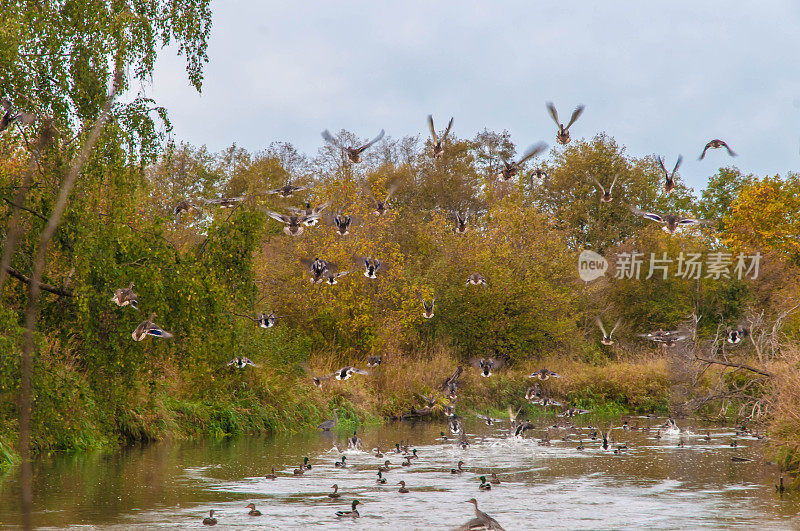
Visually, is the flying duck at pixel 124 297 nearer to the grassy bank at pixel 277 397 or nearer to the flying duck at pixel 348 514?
the grassy bank at pixel 277 397

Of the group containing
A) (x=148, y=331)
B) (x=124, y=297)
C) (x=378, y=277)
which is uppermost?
(x=378, y=277)

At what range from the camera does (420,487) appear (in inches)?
620

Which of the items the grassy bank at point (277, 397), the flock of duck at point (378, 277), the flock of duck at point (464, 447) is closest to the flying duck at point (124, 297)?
the flock of duck at point (378, 277)

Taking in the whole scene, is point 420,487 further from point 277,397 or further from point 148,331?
point 277,397

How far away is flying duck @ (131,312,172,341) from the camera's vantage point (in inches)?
540

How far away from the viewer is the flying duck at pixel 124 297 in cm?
1381

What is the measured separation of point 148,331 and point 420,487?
5494 mm

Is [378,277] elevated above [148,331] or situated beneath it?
elevated above

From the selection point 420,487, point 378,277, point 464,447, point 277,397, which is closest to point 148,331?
point 420,487

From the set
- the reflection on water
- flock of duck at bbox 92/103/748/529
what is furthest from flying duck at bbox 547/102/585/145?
the reflection on water

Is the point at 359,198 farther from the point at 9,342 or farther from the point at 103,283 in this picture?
the point at 9,342

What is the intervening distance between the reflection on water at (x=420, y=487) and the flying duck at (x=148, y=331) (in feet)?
8.38

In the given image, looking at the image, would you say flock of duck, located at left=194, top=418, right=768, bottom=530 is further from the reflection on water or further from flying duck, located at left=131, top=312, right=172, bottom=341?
flying duck, located at left=131, top=312, right=172, bottom=341

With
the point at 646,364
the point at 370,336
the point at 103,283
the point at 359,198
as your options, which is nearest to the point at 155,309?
the point at 103,283
